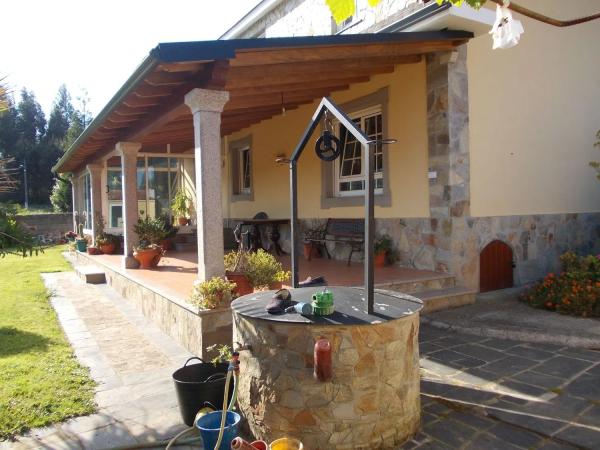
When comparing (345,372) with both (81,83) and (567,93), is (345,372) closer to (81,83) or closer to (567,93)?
(567,93)

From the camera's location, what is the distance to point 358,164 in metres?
7.97

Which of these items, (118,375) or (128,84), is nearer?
(118,375)

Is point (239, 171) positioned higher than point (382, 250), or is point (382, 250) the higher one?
point (239, 171)

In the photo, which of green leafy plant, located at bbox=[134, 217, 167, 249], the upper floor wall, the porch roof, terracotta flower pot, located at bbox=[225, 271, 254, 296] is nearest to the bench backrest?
the porch roof

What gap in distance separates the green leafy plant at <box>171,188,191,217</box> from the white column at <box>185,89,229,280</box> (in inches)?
330

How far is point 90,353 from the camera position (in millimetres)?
4941

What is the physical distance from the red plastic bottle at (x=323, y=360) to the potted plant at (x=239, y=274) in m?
2.33

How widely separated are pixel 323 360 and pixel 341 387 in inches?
8.9

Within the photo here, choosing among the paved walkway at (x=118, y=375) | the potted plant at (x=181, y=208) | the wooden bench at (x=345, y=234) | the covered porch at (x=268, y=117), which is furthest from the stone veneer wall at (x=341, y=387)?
the potted plant at (x=181, y=208)

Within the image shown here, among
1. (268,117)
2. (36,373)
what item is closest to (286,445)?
(36,373)

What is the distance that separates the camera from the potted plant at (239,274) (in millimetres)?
4969

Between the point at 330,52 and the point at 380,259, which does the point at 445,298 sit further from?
the point at 330,52

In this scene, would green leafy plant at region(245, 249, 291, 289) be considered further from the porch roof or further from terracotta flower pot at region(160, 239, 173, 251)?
terracotta flower pot at region(160, 239, 173, 251)

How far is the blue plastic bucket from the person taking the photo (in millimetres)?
2635
